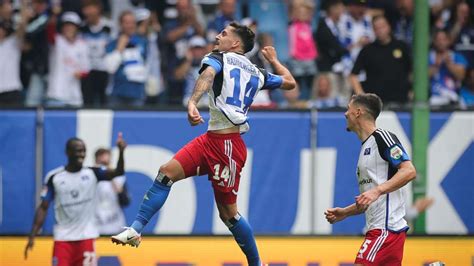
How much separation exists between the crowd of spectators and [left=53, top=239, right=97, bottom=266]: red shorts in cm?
310

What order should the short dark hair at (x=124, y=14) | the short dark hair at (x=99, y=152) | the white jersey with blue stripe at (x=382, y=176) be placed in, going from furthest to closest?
the short dark hair at (x=124, y=14), the short dark hair at (x=99, y=152), the white jersey with blue stripe at (x=382, y=176)

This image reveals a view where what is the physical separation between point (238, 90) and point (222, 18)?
6.65m

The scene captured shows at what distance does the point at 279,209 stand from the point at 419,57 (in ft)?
9.35

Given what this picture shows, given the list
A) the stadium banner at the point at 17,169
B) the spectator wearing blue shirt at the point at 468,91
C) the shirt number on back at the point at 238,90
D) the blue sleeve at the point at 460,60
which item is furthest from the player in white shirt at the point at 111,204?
the blue sleeve at the point at 460,60

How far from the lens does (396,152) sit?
9.43 metres

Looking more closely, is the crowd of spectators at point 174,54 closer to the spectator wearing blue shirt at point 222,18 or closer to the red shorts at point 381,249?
the spectator wearing blue shirt at point 222,18

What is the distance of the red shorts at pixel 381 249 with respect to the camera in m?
9.47

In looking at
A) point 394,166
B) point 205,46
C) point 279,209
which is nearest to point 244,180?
point 279,209

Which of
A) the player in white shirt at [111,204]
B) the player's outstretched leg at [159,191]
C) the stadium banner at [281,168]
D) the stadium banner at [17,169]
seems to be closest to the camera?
the player's outstretched leg at [159,191]

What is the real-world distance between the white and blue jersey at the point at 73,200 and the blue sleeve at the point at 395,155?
16.3 ft

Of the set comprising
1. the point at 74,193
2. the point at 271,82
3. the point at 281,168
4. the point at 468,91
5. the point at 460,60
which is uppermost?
the point at 460,60

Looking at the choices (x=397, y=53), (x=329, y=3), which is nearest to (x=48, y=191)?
(x=397, y=53)

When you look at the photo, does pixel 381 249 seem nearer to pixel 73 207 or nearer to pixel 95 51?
pixel 73 207

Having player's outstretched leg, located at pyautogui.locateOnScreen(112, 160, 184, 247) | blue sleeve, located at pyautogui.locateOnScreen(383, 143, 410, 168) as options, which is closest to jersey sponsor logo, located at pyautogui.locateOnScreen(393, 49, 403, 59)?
player's outstretched leg, located at pyautogui.locateOnScreen(112, 160, 184, 247)
